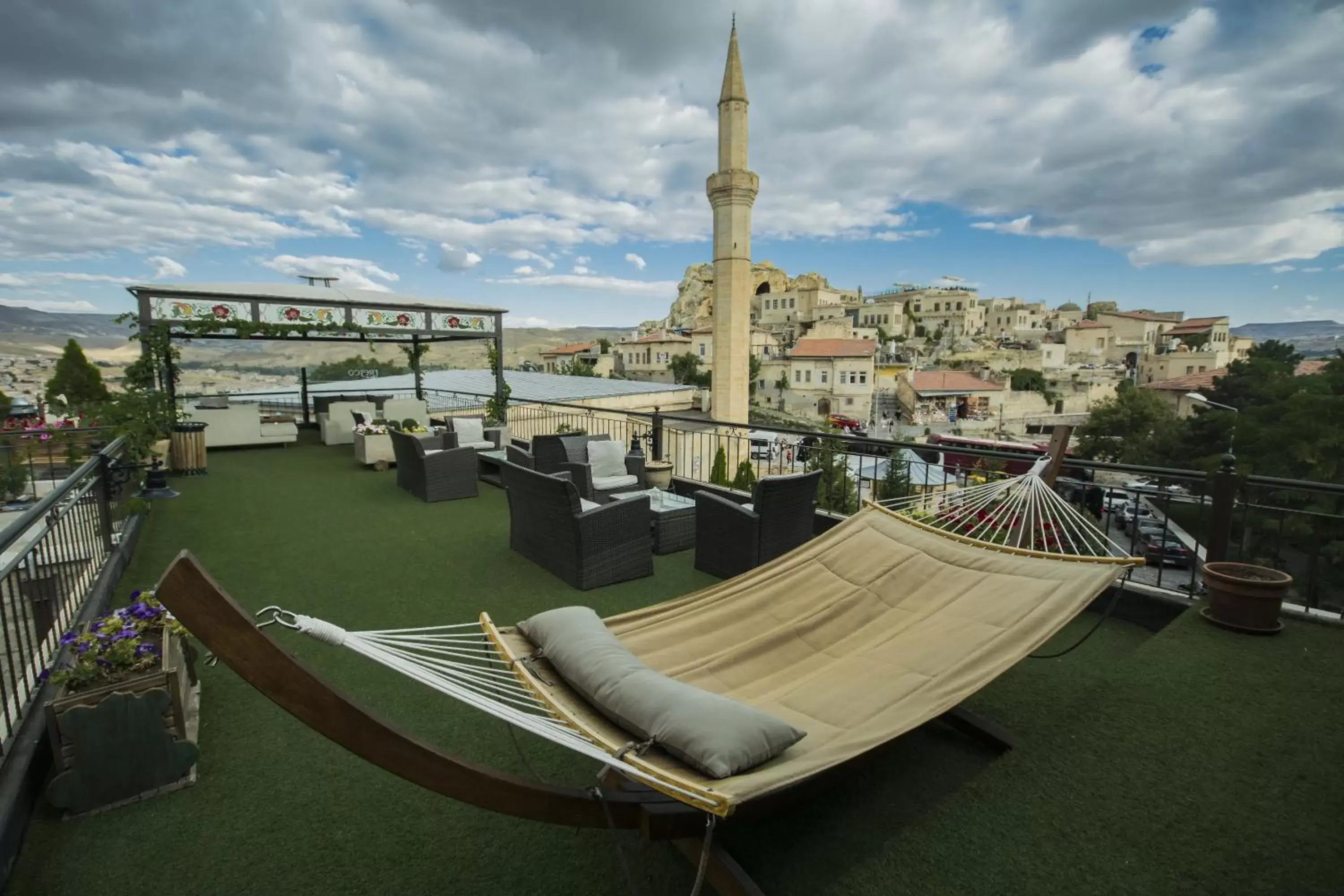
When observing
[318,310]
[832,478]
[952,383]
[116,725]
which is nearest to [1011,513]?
[832,478]

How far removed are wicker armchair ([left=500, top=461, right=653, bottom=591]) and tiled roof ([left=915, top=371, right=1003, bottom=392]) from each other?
57710mm

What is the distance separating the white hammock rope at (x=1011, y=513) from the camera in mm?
3047

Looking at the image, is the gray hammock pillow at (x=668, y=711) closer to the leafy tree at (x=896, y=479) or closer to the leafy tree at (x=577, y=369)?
the leafy tree at (x=896, y=479)

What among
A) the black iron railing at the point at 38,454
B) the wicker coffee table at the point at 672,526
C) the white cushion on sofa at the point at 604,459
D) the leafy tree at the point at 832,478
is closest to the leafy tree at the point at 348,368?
the black iron railing at the point at 38,454

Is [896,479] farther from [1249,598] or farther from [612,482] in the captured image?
[1249,598]

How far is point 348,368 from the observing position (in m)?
14.0

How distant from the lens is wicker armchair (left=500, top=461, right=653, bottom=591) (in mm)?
3842

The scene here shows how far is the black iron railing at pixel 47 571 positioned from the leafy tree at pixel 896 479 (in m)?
5.31

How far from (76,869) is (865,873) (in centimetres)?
216

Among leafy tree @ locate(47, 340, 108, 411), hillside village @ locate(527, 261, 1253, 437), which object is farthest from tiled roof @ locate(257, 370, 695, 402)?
hillside village @ locate(527, 261, 1253, 437)

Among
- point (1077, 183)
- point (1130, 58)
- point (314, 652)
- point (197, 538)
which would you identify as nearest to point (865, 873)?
point (314, 652)

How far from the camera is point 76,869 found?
5.54 ft

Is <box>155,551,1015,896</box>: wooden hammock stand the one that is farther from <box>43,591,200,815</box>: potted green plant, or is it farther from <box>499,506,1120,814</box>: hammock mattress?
<box>43,591,200,815</box>: potted green plant

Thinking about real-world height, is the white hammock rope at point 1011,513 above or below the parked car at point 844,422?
above
